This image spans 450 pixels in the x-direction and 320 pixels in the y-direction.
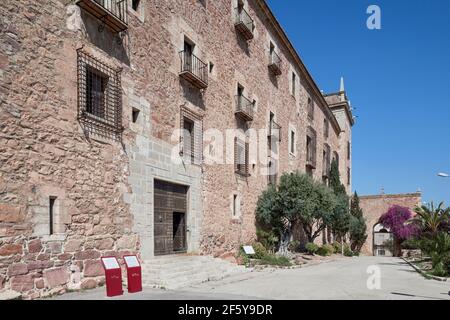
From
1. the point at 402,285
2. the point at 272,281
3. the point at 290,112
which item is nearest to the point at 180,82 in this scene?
the point at 272,281

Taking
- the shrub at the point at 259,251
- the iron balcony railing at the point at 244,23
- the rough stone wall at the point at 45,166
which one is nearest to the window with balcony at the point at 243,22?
the iron balcony railing at the point at 244,23

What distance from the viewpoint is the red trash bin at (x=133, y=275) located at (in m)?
8.30

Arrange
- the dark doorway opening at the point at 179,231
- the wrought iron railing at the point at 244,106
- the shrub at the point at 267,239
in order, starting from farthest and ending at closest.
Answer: the shrub at the point at 267,239 < the wrought iron railing at the point at 244,106 < the dark doorway opening at the point at 179,231

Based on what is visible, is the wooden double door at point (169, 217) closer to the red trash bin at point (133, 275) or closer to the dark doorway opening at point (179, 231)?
the dark doorway opening at point (179, 231)

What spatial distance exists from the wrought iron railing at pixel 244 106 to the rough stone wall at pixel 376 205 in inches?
994

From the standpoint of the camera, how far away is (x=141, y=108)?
10922 millimetres

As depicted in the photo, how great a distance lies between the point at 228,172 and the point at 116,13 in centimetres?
782

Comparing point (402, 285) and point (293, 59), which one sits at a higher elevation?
point (293, 59)

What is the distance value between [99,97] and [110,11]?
80.7 inches

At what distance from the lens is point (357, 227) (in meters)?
34.7

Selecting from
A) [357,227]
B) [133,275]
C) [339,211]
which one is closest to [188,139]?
[133,275]

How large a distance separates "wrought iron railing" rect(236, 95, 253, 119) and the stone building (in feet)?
0.28

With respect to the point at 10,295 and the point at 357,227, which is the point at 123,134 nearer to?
the point at 10,295

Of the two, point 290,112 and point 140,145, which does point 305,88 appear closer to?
A: point 290,112
